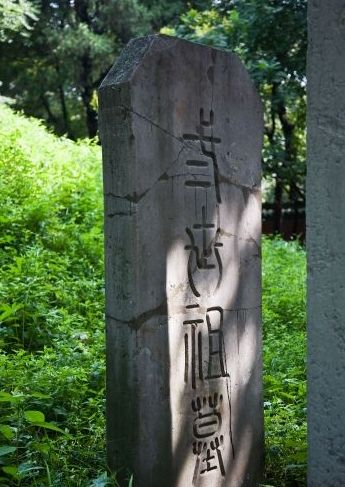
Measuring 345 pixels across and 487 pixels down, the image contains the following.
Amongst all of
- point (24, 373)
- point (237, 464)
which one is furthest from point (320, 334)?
point (24, 373)

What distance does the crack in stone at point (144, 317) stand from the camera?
238 centimetres

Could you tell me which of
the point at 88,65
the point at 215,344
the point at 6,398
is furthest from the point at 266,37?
the point at 88,65

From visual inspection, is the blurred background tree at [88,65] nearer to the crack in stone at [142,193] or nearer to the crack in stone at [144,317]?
the crack in stone at [142,193]

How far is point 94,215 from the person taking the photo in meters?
6.43

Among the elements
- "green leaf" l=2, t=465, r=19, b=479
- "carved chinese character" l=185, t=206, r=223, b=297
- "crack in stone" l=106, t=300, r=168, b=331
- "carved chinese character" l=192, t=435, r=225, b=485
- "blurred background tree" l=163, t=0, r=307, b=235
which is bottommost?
"carved chinese character" l=192, t=435, r=225, b=485

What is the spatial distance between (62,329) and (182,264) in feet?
6.15

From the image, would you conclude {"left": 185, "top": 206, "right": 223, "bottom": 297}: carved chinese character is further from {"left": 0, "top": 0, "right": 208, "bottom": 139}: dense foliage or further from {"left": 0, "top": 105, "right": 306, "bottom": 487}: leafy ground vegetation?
{"left": 0, "top": 0, "right": 208, "bottom": 139}: dense foliage

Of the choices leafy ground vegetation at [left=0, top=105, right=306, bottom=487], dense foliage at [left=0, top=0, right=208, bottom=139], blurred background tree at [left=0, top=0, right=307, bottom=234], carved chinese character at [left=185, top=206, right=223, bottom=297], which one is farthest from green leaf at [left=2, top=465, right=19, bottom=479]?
dense foliage at [left=0, top=0, right=208, bottom=139]

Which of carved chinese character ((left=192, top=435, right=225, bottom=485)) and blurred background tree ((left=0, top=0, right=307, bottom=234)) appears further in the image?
blurred background tree ((left=0, top=0, right=307, bottom=234))

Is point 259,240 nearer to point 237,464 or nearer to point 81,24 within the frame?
point 237,464

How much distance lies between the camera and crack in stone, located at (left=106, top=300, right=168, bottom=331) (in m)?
2.38

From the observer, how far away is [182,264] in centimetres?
259

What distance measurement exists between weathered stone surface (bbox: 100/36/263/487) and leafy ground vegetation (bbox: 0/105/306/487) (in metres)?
0.29

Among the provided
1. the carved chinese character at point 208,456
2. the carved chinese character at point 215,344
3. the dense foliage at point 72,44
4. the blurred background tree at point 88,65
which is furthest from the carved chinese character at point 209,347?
the dense foliage at point 72,44
